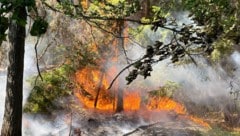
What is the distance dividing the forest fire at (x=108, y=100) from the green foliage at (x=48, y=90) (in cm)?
226

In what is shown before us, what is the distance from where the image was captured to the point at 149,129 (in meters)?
15.0

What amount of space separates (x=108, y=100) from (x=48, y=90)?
5.03m

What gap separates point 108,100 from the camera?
20.5 meters

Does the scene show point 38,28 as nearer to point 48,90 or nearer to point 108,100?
point 48,90

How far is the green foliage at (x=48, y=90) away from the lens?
1591 cm

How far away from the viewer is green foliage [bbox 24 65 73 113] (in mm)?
15906

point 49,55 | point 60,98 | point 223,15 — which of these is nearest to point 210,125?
point 60,98

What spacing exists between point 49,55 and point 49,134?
4.30m

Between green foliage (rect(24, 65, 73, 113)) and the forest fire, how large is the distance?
2259mm

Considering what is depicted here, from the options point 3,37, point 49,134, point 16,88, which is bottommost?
point 49,134

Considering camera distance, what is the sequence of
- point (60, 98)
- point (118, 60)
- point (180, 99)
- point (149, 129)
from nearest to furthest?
point (149, 129)
point (60, 98)
point (118, 60)
point (180, 99)

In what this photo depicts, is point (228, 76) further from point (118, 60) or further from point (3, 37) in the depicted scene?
point (3, 37)

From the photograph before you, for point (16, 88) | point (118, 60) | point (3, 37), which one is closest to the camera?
point (3, 37)

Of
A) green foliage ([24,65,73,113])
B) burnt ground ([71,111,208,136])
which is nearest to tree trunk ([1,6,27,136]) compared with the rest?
burnt ground ([71,111,208,136])
